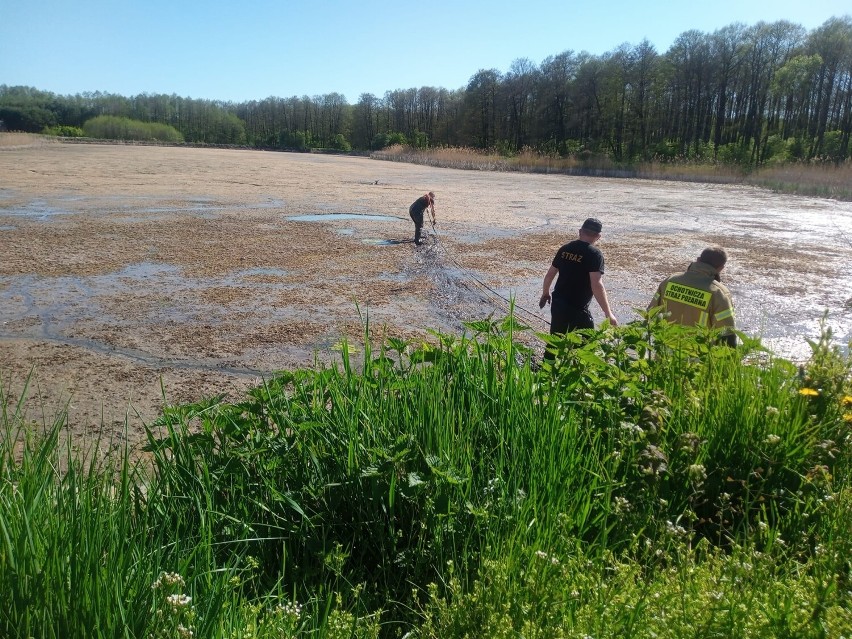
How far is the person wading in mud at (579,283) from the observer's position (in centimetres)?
642

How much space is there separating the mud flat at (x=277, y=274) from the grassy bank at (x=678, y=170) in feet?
31.6

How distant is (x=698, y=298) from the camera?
5.39m

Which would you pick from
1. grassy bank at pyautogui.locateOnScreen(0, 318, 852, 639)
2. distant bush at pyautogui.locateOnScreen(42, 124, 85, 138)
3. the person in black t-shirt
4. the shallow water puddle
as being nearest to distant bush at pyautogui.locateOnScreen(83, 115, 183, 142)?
distant bush at pyautogui.locateOnScreen(42, 124, 85, 138)

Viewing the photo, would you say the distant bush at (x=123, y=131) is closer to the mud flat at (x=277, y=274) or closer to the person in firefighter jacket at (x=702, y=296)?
the mud flat at (x=277, y=274)

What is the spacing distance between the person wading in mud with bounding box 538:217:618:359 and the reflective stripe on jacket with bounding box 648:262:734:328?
2.83 feet

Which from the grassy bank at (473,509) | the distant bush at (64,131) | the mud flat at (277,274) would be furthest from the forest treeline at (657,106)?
the grassy bank at (473,509)

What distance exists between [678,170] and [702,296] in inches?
1632

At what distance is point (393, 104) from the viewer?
108 m

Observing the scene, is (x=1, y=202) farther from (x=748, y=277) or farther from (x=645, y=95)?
(x=645, y=95)

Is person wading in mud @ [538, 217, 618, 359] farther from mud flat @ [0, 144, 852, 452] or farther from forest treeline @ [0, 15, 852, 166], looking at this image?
forest treeline @ [0, 15, 852, 166]

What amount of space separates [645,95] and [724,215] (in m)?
51.8

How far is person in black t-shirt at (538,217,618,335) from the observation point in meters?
6.42

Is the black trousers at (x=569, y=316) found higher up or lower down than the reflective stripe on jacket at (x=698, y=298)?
lower down

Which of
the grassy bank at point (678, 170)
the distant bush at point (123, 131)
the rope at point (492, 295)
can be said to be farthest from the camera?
the distant bush at point (123, 131)
